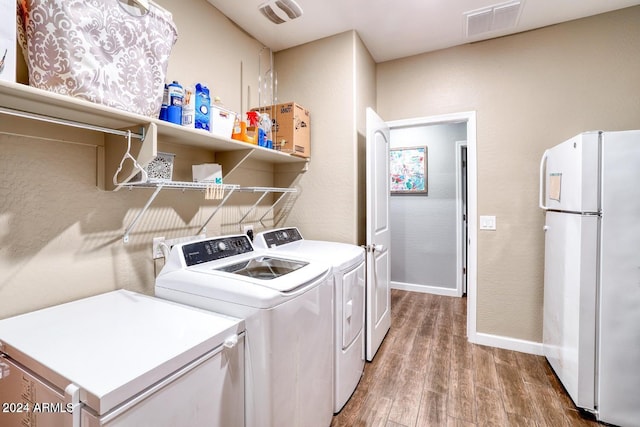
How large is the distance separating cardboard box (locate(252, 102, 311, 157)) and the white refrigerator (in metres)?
1.79

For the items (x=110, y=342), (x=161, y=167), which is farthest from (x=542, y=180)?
(x=110, y=342)

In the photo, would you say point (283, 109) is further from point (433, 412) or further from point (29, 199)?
point (433, 412)

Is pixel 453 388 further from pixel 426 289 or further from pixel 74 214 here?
pixel 74 214

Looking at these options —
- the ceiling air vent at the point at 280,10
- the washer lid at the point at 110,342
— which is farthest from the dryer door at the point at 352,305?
the ceiling air vent at the point at 280,10

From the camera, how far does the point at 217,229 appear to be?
2016 millimetres

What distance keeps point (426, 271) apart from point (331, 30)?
313 cm

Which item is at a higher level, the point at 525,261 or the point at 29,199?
the point at 29,199

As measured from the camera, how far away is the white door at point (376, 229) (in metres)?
2.23

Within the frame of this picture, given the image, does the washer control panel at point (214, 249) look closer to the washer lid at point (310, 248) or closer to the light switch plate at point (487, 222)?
the washer lid at point (310, 248)

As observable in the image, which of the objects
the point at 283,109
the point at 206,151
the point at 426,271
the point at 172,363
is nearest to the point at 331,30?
the point at 283,109

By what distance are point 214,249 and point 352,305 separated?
3.02 feet

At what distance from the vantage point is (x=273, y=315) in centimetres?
108

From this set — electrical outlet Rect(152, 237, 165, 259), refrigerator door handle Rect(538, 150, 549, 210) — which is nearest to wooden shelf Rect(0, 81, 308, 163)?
electrical outlet Rect(152, 237, 165, 259)

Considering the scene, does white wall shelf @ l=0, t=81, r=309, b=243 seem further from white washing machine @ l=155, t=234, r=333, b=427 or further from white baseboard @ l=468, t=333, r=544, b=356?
white baseboard @ l=468, t=333, r=544, b=356
